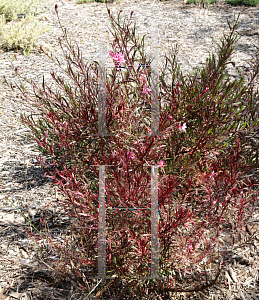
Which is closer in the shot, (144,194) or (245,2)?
(144,194)

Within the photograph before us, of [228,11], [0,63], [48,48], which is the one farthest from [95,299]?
[228,11]

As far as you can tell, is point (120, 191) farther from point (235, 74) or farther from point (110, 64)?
point (110, 64)

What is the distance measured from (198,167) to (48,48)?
3.76 metres

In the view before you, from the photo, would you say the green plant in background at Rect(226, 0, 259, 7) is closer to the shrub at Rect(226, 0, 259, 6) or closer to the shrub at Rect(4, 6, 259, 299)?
the shrub at Rect(226, 0, 259, 6)

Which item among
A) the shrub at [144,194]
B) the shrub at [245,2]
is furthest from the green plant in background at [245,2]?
the shrub at [144,194]

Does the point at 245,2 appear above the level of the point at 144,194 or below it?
above

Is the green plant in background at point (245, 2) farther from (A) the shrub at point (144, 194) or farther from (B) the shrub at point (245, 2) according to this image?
(A) the shrub at point (144, 194)

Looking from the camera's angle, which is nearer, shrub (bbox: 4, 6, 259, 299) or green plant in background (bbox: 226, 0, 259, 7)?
shrub (bbox: 4, 6, 259, 299)

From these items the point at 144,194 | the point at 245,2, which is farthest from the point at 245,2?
the point at 144,194

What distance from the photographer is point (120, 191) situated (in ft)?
5.18

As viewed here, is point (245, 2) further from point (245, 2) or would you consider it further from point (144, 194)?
point (144, 194)

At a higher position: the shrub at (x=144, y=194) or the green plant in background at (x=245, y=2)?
the green plant in background at (x=245, y=2)

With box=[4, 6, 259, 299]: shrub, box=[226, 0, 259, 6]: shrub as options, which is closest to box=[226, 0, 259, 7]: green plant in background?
box=[226, 0, 259, 6]: shrub

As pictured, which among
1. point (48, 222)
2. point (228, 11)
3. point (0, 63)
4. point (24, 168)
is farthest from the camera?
point (228, 11)
